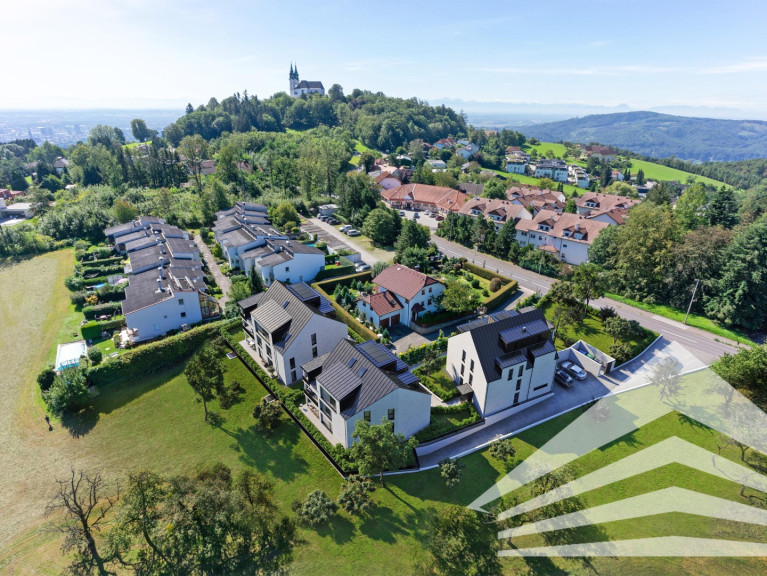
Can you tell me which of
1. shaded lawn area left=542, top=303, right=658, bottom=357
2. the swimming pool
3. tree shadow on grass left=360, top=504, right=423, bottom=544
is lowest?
tree shadow on grass left=360, top=504, right=423, bottom=544

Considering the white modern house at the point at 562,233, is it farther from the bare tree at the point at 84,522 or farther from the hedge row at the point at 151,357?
the bare tree at the point at 84,522

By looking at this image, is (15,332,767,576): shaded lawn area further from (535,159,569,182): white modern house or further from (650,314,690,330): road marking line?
(535,159,569,182): white modern house

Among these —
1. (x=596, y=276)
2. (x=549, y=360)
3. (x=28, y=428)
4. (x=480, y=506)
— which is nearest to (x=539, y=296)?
(x=596, y=276)

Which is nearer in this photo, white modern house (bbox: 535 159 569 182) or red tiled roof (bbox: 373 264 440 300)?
red tiled roof (bbox: 373 264 440 300)

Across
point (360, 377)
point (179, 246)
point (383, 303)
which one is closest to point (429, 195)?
point (383, 303)

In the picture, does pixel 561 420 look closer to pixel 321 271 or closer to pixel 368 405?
pixel 368 405

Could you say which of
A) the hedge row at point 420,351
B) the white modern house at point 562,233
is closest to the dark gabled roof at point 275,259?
the hedge row at point 420,351

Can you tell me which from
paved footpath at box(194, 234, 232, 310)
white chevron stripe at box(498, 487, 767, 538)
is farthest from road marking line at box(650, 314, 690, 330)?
paved footpath at box(194, 234, 232, 310)
